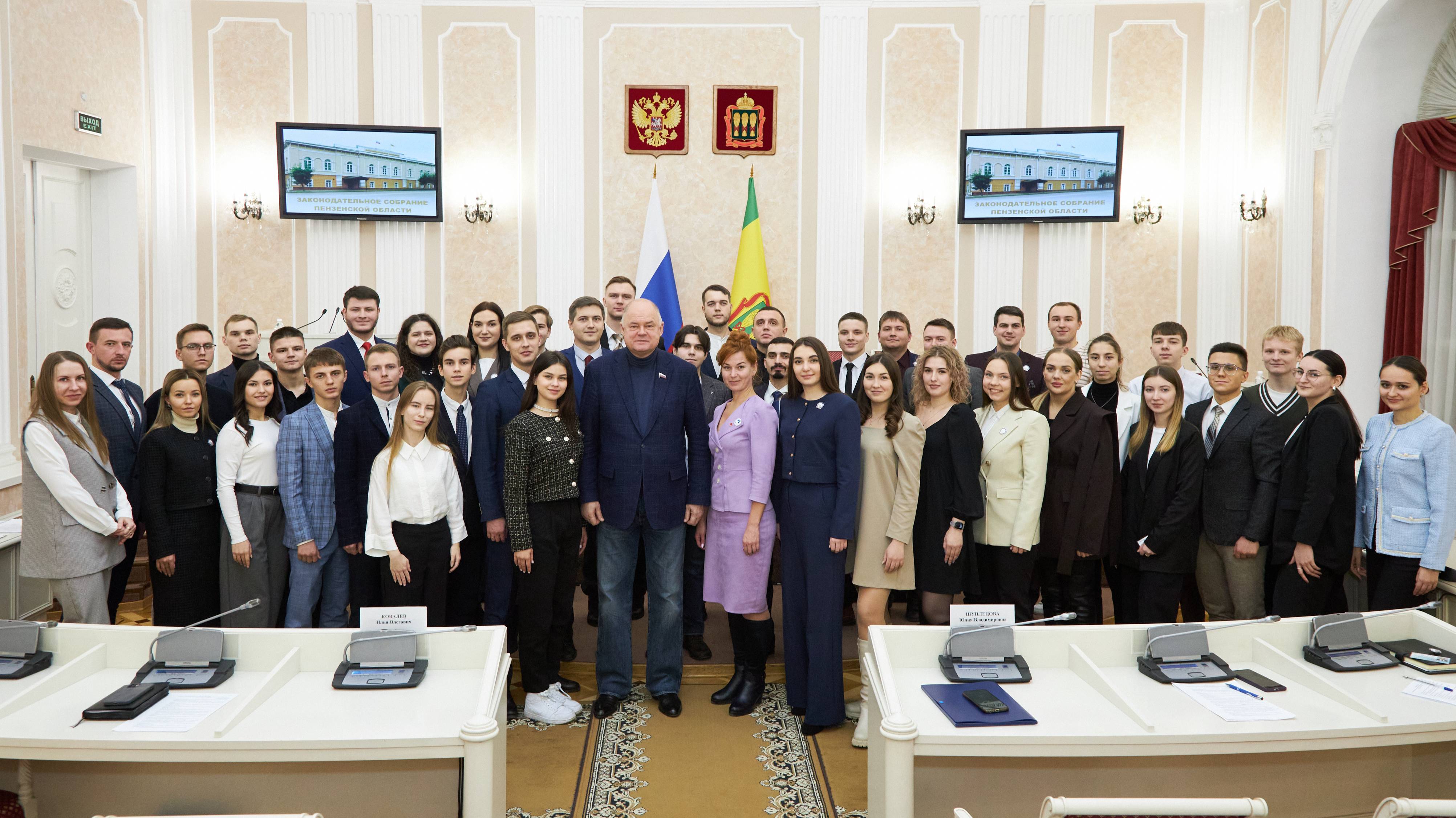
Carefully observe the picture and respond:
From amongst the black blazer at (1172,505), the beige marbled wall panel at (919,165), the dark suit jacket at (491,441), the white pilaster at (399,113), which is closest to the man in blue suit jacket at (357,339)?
the dark suit jacket at (491,441)

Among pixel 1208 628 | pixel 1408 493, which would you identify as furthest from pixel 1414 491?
pixel 1208 628

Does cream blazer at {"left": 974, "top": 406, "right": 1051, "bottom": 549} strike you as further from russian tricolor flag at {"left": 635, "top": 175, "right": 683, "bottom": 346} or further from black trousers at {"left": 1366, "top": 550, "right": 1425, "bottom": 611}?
russian tricolor flag at {"left": 635, "top": 175, "right": 683, "bottom": 346}

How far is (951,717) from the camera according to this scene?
7.82 ft

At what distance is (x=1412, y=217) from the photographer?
18.2ft

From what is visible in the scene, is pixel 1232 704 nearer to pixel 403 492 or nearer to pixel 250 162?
pixel 403 492

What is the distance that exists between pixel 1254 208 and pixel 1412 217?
1.16m

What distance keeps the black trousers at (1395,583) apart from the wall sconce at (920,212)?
4213 millimetres

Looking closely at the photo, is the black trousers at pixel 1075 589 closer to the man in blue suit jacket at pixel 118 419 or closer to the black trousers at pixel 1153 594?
the black trousers at pixel 1153 594

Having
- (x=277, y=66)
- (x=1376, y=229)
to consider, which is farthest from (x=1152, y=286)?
(x=277, y=66)

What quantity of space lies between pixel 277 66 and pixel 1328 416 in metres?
6.93

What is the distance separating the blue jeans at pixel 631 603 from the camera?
3.78 metres

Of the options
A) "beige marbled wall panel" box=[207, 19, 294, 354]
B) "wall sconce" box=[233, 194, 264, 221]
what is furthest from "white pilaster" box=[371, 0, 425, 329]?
"wall sconce" box=[233, 194, 264, 221]

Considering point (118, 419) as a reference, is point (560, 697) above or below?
below

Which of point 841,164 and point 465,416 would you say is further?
point 841,164
